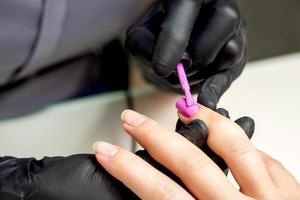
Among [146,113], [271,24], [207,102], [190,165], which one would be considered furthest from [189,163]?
[271,24]

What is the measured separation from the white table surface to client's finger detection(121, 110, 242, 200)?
191 mm

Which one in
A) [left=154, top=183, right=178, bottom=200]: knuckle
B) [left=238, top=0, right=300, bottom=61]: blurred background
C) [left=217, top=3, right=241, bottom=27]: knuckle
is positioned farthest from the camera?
[left=238, top=0, right=300, bottom=61]: blurred background

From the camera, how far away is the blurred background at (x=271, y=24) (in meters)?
0.95

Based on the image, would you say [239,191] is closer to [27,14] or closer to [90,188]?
[90,188]

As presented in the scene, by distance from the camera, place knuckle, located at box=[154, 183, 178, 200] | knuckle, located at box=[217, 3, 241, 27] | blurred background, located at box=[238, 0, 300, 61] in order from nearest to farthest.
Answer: knuckle, located at box=[154, 183, 178, 200]
knuckle, located at box=[217, 3, 241, 27]
blurred background, located at box=[238, 0, 300, 61]

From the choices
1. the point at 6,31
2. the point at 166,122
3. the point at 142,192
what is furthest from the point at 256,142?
the point at 6,31

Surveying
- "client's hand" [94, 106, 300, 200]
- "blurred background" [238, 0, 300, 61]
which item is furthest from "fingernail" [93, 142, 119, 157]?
"blurred background" [238, 0, 300, 61]

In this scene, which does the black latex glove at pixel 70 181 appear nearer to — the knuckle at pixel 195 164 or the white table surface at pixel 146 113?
the knuckle at pixel 195 164

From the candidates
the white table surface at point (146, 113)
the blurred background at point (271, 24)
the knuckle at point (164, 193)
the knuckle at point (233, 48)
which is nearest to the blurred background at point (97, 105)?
the white table surface at point (146, 113)

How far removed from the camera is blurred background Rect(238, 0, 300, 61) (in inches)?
37.3

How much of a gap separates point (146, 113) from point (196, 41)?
0.16 meters

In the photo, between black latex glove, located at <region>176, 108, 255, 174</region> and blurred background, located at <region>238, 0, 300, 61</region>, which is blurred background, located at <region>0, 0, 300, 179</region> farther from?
blurred background, located at <region>238, 0, 300, 61</region>

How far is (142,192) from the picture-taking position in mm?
353

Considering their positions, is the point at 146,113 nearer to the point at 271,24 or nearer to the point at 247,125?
the point at 247,125
